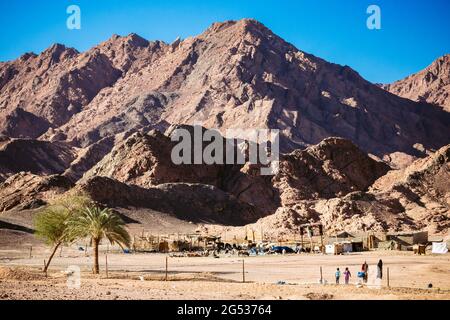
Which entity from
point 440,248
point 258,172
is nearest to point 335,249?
point 440,248

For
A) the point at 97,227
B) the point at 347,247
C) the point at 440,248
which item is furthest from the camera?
the point at 347,247

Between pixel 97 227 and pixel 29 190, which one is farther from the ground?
pixel 29 190

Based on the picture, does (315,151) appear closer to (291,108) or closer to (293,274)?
(291,108)

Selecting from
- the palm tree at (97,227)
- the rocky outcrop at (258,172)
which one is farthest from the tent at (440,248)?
the rocky outcrop at (258,172)

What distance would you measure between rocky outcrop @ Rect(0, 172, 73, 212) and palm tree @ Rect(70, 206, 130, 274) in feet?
176

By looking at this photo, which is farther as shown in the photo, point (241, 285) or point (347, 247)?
point (347, 247)

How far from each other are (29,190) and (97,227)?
207 feet

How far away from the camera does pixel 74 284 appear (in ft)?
89.3

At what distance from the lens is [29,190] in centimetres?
9325

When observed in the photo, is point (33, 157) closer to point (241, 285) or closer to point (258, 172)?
point (258, 172)

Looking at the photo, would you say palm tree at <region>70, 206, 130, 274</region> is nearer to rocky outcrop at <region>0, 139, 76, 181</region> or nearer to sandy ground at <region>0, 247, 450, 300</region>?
sandy ground at <region>0, 247, 450, 300</region>

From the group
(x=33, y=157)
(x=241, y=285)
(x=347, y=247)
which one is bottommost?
(x=241, y=285)

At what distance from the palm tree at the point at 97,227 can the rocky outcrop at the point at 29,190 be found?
176 feet
